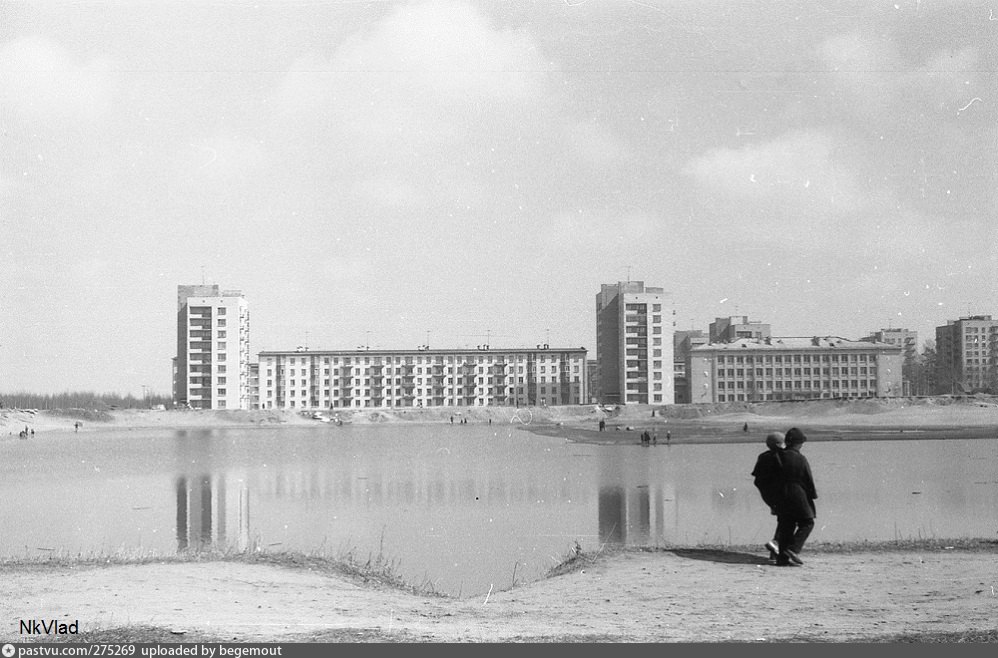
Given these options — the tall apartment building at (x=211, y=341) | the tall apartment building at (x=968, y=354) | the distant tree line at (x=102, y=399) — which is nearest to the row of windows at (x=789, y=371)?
the tall apartment building at (x=968, y=354)

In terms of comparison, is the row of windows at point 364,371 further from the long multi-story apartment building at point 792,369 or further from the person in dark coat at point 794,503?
the person in dark coat at point 794,503

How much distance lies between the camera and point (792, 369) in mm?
13305

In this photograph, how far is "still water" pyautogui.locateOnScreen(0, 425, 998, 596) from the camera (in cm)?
1160

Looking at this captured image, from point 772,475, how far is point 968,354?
18.5ft

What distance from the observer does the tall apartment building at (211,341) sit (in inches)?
470

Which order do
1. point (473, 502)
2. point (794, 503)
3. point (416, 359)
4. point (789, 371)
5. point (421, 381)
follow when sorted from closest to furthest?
point (794, 503) < point (789, 371) < point (416, 359) < point (421, 381) < point (473, 502)

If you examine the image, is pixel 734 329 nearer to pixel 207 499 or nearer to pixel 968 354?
pixel 968 354

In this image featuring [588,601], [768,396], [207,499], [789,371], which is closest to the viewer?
[588,601]

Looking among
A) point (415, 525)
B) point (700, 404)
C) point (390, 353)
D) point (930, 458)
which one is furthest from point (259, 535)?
point (930, 458)

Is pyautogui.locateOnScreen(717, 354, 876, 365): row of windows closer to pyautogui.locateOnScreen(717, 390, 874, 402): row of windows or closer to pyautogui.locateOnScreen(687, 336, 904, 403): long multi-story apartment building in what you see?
pyautogui.locateOnScreen(687, 336, 904, 403): long multi-story apartment building

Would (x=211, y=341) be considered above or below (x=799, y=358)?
above

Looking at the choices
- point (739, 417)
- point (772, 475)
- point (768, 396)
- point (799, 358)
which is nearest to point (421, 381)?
point (739, 417)

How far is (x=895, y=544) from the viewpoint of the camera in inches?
346

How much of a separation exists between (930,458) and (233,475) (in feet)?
59.8
